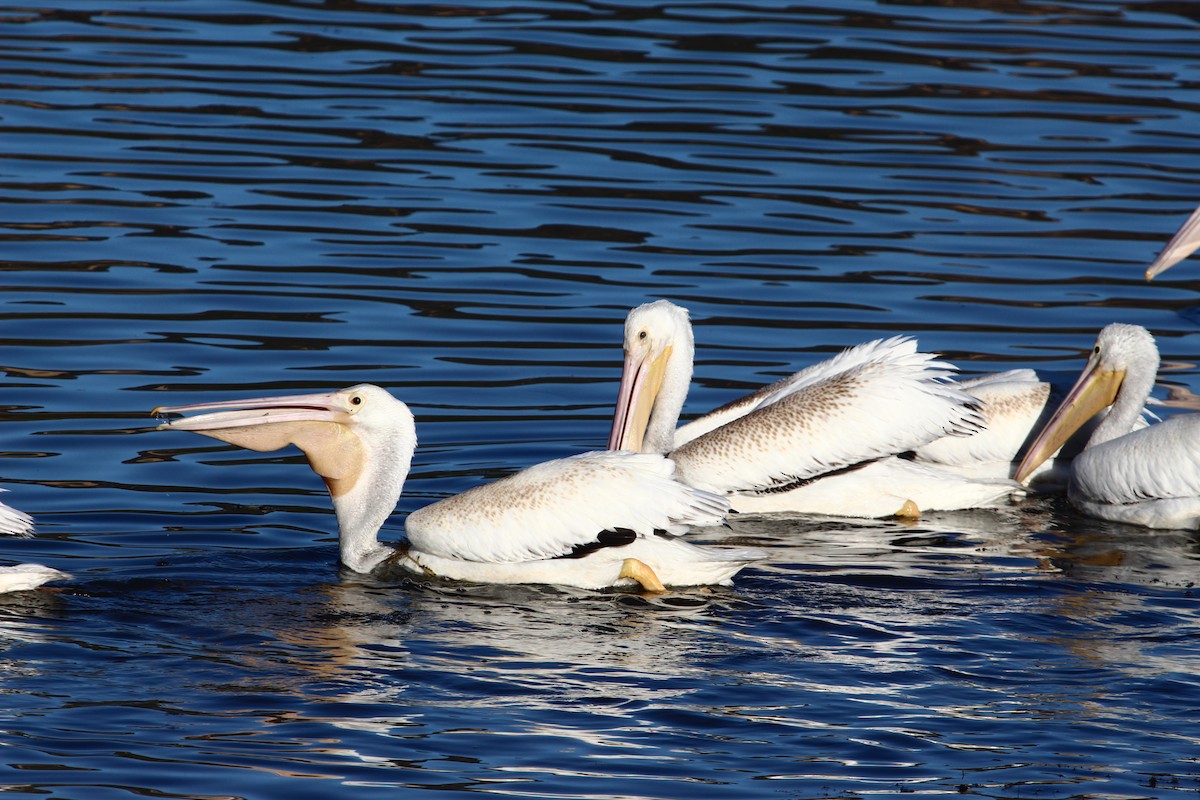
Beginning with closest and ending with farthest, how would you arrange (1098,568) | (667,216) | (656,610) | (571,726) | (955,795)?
(955,795), (571,726), (656,610), (1098,568), (667,216)

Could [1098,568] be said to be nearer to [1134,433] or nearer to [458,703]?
[1134,433]

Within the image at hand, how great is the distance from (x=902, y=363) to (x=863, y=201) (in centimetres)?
410

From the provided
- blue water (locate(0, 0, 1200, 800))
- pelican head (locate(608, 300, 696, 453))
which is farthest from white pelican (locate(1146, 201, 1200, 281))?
pelican head (locate(608, 300, 696, 453))

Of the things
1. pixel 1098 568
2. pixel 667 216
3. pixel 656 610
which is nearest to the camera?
pixel 656 610

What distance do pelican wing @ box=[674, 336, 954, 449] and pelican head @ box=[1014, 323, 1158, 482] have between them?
20.1 inches

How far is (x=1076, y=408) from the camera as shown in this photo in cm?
783

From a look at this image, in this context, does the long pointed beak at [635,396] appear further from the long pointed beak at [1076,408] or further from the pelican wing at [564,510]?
the long pointed beak at [1076,408]

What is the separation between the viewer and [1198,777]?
15.4 ft

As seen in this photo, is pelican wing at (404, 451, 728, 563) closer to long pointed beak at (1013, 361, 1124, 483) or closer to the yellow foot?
the yellow foot

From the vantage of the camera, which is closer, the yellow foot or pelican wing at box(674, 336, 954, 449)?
the yellow foot

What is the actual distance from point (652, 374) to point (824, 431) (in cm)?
77

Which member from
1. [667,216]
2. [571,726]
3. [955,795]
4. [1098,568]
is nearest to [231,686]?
[571,726]

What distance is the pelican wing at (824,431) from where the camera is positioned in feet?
23.9

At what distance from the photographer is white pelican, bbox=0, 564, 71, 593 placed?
594 cm
